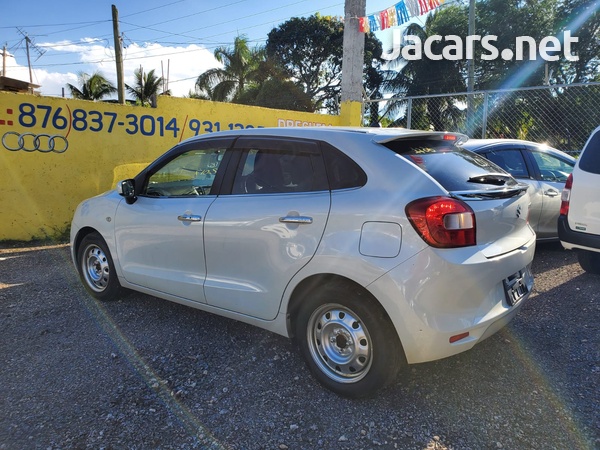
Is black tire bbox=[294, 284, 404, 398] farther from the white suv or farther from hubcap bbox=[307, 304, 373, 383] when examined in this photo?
the white suv

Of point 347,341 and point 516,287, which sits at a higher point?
point 516,287

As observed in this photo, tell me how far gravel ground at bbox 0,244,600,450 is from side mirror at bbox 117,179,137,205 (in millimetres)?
1052

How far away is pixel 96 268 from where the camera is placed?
176 inches

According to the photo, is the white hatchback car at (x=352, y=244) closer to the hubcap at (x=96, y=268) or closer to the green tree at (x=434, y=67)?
the hubcap at (x=96, y=268)

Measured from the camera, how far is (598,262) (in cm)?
487

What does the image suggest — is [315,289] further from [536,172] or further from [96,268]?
[536,172]

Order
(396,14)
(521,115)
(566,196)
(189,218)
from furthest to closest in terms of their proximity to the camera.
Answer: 1. (521,115)
2. (396,14)
3. (566,196)
4. (189,218)

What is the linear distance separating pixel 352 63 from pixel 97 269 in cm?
735

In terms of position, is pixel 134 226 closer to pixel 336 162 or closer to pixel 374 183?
pixel 336 162

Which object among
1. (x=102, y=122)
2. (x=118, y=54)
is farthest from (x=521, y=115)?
(x=118, y=54)

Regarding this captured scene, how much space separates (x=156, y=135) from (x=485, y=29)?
903 inches

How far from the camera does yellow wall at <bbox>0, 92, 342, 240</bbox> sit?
696 cm

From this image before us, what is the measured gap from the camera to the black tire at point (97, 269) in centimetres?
427

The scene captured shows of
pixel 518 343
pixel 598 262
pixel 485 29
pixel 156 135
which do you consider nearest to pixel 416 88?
pixel 485 29
